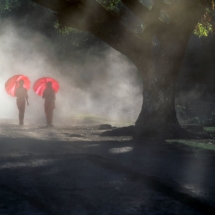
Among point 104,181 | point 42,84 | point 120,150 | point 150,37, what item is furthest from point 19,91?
point 104,181

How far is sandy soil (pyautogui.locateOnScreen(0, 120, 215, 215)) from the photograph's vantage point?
19.6ft

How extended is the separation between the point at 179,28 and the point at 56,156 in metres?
7.82

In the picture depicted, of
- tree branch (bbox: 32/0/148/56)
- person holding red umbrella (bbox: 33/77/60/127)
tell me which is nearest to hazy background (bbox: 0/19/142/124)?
person holding red umbrella (bbox: 33/77/60/127)

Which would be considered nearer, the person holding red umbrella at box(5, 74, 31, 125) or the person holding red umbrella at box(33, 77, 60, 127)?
the person holding red umbrella at box(33, 77, 60, 127)

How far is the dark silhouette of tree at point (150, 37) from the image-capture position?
54.4ft

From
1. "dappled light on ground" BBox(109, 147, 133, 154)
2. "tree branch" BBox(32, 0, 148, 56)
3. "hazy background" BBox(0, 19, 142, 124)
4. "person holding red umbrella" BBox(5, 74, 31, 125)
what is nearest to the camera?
"dappled light on ground" BBox(109, 147, 133, 154)

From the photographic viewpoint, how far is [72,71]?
41281 mm

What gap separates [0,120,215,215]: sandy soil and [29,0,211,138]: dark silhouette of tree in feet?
16.9

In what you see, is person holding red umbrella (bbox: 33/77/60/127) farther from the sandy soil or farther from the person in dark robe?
the sandy soil

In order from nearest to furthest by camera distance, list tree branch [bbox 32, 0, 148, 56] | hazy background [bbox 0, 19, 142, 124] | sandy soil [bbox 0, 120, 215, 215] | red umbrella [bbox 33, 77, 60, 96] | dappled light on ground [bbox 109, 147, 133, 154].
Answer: sandy soil [bbox 0, 120, 215, 215] < dappled light on ground [bbox 109, 147, 133, 154] < tree branch [bbox 32, 0, 148, 56] < red umbrella [bbox 33, 77, 60, 96] < hazy background [bbox 0, 19, 142, 124]

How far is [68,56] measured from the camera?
39094 mm

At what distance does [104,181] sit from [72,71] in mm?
33986

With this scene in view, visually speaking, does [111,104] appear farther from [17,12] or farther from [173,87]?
[173,87]

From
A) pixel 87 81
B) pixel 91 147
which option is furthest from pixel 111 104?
pixel 91 147
